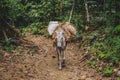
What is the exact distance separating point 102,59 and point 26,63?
3.21 m

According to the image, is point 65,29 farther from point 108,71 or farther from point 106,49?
point 108,71

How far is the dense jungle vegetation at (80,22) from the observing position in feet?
42.3

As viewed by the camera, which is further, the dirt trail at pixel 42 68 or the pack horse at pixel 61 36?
the pack horse at pixel 61 36

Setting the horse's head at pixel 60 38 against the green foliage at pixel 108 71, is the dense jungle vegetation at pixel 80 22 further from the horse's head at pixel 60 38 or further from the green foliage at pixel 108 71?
the horse's head at pixel 60 38

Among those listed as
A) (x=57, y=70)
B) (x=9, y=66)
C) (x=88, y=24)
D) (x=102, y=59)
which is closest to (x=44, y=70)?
(x=57, y=70)

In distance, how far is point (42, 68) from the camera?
12156mm

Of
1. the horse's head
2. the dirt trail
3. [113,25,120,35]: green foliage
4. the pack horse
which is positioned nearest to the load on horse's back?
the pack horse

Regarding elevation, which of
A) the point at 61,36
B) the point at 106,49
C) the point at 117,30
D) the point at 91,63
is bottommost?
the point at 91,63

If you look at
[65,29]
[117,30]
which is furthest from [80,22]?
[65,29]

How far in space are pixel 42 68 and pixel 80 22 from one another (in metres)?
7.33

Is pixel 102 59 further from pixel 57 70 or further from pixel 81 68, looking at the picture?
pixel 57 70

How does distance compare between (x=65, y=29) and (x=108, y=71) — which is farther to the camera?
(x=65, y=29)

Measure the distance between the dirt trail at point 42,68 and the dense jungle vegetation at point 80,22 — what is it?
59 cm

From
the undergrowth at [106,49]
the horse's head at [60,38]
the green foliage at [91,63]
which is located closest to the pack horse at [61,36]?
the horse's head at [60,38]
